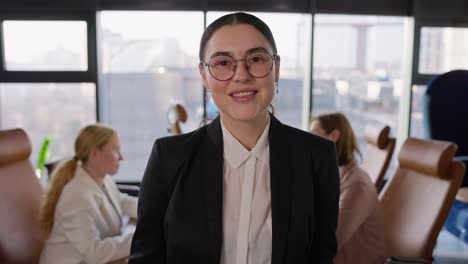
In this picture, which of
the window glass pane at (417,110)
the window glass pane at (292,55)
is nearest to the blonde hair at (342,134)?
the window glass pane at (292,55)

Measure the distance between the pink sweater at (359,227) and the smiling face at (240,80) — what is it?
97 cm

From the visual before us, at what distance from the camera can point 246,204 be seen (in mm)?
919

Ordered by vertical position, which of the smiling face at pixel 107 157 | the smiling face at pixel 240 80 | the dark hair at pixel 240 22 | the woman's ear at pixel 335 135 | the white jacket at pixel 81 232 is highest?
the dark hair at pixel 240 22

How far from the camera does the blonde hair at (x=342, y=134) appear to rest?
2021 millimetres

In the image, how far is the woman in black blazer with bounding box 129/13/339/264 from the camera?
884 mm

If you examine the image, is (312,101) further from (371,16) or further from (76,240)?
(76,240)

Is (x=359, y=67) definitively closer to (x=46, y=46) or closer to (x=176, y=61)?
(x=176, y=61)

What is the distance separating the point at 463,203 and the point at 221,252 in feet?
7.48

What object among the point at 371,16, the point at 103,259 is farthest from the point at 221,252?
the point at 371,16

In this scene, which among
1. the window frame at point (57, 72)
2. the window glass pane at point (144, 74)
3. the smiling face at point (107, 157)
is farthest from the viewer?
the window glass pane at point (144, 74)

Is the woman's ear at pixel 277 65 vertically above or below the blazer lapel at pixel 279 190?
above

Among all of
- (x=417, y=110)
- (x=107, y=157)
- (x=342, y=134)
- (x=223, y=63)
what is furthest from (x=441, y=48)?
(x=223, y=63)

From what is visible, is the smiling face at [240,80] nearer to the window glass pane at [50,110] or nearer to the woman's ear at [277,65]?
the woman's ear at [277,65]

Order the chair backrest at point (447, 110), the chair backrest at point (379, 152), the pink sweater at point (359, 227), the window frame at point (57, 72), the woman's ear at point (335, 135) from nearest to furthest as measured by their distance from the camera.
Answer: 1. the pink sweater at point (359, 227)
2. the woman's ear at point (335, 135)
3. the chair backrest at point (379, 152)
4. the chair backrest at point (447, 110)
5. the window frame at point (57, 72)
